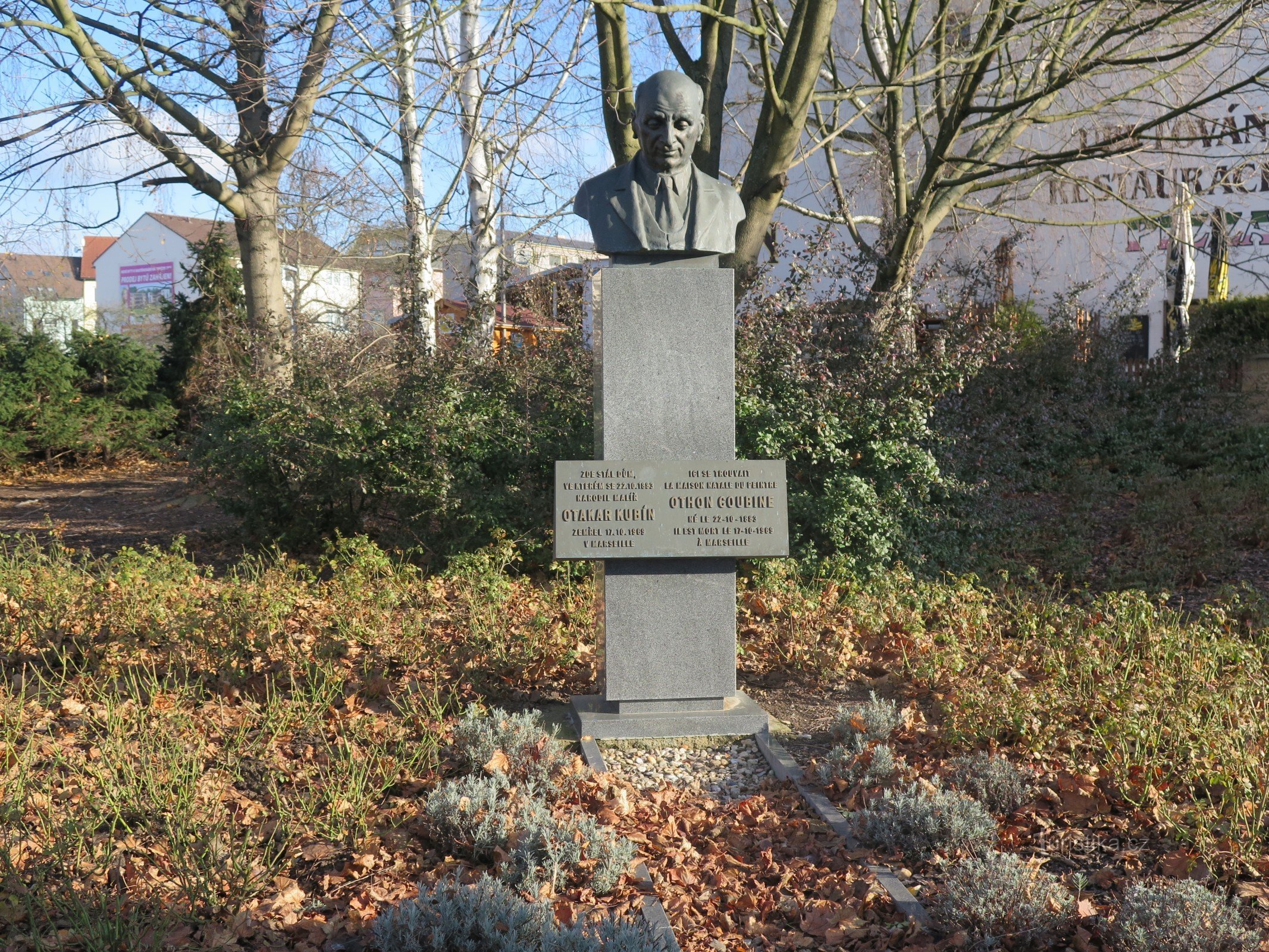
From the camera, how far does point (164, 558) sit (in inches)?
321

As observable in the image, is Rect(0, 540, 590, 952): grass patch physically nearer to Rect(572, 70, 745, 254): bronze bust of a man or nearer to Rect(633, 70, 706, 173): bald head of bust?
Rect(572, 70, 745, 254): bronze bust of a man

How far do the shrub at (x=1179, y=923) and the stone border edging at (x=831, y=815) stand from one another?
0.57 meters

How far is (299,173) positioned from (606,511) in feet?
30.6

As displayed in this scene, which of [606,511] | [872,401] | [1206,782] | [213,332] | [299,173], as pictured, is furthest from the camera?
[213,332]

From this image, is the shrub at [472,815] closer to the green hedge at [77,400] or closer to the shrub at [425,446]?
the shrub at [425,446]

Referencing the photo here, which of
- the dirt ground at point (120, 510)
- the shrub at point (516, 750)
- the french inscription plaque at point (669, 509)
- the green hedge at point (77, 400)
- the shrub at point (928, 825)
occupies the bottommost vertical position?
the shrub at point (928, 825)

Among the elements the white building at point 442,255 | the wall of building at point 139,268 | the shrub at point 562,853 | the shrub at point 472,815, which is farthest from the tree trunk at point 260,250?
the wall of building at point 139,268

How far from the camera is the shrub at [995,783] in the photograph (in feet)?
13.5

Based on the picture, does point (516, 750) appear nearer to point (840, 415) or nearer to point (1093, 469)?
point (840, 415)

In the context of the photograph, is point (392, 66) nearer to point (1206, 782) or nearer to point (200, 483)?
point (200, 483)

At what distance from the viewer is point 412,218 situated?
12.9 meters

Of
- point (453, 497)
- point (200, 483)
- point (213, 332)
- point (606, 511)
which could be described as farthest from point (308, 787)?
point (213, 332)

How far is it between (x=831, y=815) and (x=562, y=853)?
48.9 inches

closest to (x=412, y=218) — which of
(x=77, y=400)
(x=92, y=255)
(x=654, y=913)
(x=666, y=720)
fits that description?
(x=77, y=400)
